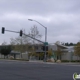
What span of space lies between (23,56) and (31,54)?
13.8 metres

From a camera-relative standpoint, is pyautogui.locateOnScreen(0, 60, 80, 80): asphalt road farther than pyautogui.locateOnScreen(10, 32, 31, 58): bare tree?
No

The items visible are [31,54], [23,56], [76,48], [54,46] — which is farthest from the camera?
[23,56]

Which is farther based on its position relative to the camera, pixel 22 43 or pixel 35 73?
pixel 22 43

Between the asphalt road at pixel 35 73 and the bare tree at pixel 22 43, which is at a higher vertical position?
the bare tree at pixel 22 43

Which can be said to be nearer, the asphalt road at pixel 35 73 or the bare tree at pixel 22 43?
the asphalt road at pixel 35 73

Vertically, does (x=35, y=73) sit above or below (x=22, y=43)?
below

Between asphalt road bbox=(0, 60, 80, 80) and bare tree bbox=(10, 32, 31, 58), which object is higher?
bare tree bbox=(10, 32, 31, 58)

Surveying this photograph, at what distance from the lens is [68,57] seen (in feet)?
279

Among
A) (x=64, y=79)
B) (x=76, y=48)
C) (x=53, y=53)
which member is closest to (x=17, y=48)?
(x=53, y=53)

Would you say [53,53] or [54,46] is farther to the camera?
[54,46]

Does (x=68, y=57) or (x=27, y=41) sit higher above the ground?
(x=27, y=41)

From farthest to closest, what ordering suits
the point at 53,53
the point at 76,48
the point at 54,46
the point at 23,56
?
the point at 23,56, the point at 54,46, the point at 53,53, the point at 76,48

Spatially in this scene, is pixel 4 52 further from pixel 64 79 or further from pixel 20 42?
pixel 64 79

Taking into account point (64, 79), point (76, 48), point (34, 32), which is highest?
point (34, 32)
